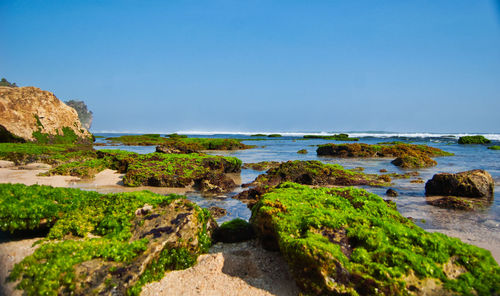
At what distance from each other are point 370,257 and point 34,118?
38614 millimetres

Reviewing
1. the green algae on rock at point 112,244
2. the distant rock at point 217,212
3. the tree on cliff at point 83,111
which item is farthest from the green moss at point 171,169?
the tree on cliff at point 83,111

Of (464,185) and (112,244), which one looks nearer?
(112,244)

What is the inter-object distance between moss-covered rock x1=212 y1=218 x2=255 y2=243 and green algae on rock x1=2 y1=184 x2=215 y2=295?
284 millimetres

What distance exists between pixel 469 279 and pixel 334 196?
3319 millimetres

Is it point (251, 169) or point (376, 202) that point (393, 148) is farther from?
point (376, 202)

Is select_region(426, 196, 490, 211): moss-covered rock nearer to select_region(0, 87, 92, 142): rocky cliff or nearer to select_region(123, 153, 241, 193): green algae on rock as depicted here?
select_region(123, 153, 241, 193): green algae on rock

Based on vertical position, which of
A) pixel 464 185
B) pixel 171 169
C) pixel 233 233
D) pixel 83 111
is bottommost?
pixel 233 233

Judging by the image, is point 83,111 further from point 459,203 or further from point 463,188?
point 459,203

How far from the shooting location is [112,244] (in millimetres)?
4746

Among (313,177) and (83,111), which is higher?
(83,111)

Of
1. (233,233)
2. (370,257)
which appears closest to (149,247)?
(233,233)

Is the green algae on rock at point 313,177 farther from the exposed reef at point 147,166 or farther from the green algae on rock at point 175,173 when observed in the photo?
the exposed reef at point 147,166

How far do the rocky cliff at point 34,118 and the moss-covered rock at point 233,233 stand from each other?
1262 inches

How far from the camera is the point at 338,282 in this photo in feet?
13.7
